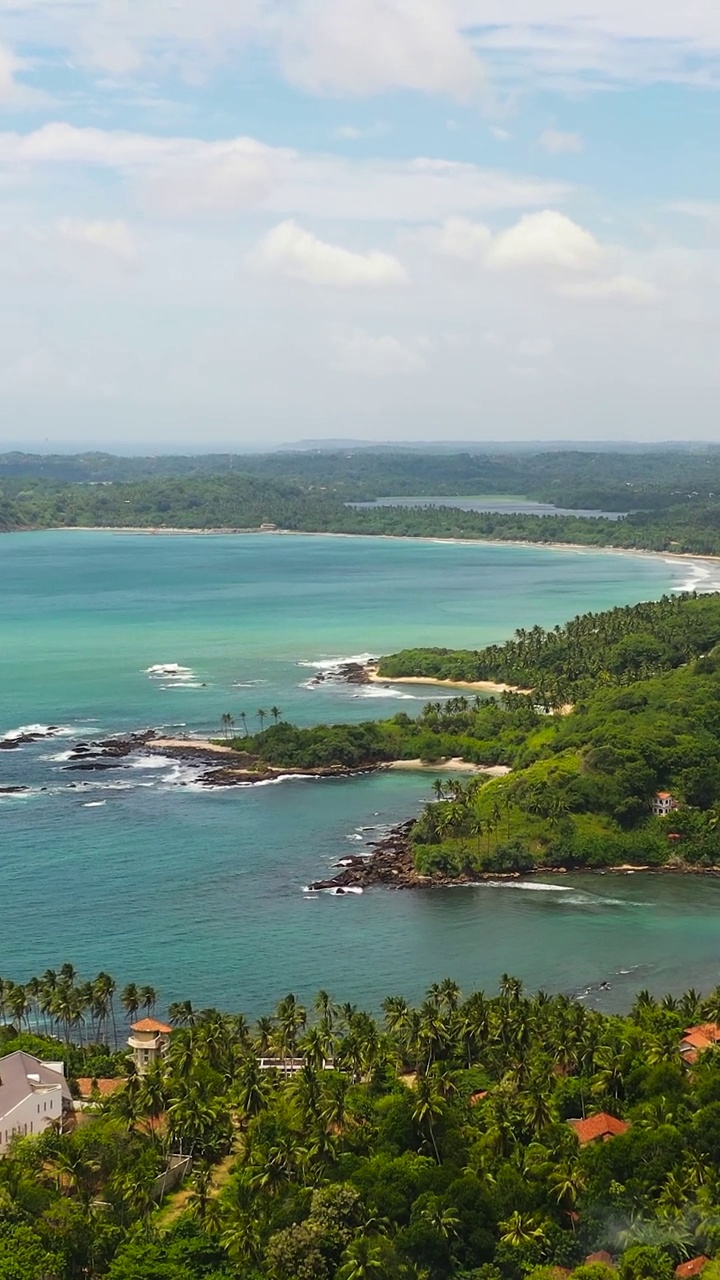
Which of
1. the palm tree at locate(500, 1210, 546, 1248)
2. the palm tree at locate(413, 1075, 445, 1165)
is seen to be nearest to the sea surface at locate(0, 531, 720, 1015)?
the palm tree at locate(413, 1075, 445, 1165)

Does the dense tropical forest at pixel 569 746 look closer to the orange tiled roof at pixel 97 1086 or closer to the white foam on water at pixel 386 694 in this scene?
the white foam on water at pixel 386 694

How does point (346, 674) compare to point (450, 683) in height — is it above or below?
above

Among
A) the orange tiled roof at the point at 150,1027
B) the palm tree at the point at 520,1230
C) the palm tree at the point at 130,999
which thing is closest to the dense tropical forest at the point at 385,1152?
the palm tree at the point at 520,1230

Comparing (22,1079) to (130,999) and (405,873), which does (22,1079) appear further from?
(405,873)

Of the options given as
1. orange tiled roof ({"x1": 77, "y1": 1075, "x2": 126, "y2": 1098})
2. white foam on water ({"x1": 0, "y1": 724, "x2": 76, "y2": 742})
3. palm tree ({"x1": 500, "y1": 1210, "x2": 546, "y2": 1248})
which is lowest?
orange tiled roof ({"x1": 77, "y1": 1075, "x2": 126, "y2": 1098})

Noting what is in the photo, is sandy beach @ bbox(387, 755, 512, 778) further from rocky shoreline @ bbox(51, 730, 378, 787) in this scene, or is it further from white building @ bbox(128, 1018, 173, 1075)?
white building @ bbox(128, 1018, 173, 1075)

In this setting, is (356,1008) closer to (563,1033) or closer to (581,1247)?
(563,1033)

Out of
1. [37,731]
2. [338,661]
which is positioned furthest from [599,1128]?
[338,661]
